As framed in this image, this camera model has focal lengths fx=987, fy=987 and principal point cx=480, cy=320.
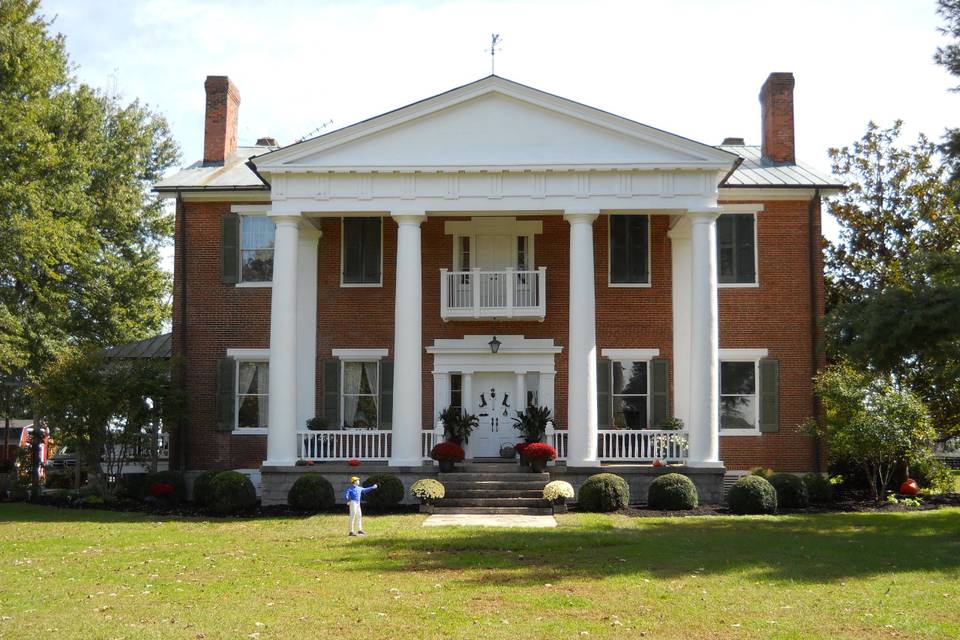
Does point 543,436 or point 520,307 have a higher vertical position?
point 520,307

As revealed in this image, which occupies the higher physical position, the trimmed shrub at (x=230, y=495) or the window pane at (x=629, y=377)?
the window pane at (x=629, y=377)

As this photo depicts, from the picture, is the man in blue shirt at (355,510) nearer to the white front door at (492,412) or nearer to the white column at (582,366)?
the white column at (582,366)

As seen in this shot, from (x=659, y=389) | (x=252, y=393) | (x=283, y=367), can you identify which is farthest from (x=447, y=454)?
(x=252, y=393)

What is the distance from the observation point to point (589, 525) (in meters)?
18.7

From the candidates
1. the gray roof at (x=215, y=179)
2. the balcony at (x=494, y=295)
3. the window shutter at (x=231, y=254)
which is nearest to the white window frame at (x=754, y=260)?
the balcony at (x=494, y=295)

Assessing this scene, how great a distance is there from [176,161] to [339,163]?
21689 millimetres

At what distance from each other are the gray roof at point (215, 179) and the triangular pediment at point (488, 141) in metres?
3.05

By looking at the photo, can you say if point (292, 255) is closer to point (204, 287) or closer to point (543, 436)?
point (204, 287)

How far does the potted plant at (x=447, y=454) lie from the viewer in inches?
902

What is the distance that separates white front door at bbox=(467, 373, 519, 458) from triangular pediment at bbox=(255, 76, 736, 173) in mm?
5842

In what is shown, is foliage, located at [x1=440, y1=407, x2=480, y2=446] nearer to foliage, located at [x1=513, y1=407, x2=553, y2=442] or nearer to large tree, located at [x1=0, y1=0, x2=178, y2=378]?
foliage, located at [x1=513, y1=407, x2=553, y2=442]

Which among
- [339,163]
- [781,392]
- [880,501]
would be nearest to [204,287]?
[339,163]

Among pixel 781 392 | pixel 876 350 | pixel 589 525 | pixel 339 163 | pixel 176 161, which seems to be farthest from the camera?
pixel 176 161

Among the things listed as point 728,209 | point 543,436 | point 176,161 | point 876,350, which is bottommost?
point 543,436
